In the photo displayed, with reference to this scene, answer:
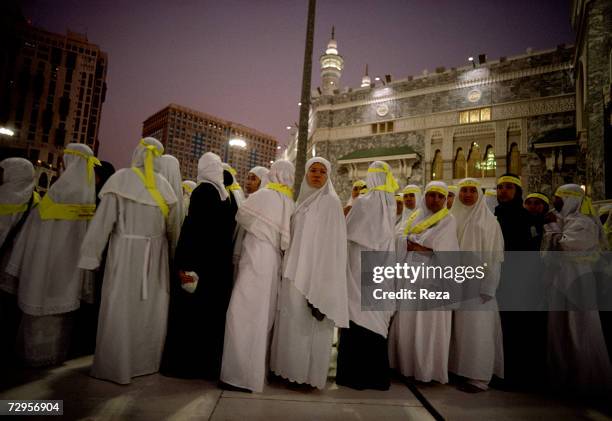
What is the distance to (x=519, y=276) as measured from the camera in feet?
10.8

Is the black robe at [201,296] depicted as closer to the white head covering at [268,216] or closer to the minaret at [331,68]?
the white head covering at [268,216]

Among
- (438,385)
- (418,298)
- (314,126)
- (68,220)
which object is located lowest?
(438,385)

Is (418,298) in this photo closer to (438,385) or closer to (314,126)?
(438,385)

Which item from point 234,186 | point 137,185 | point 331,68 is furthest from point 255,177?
point 331,68

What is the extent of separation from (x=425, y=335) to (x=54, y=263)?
3378 millimetres

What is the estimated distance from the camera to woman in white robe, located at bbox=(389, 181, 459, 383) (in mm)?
2990

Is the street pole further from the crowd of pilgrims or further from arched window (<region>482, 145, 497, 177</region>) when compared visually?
arched window (<region>482, 145, 497, 177</region>)

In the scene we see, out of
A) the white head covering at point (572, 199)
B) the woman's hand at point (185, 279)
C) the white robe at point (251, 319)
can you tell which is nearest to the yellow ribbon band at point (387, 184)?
the white robe at point (251, 319)

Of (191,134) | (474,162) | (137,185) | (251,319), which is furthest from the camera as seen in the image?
(191,134)

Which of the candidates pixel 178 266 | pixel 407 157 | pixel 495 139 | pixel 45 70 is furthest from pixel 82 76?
pixel 178 266

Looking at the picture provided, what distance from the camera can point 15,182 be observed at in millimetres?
3186

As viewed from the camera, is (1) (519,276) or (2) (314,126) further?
(2) (314,126)

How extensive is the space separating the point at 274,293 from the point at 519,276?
2435mm

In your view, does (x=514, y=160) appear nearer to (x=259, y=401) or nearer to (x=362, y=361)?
(x=362, y=361)
